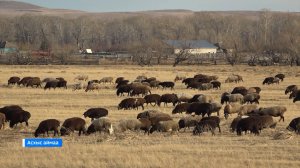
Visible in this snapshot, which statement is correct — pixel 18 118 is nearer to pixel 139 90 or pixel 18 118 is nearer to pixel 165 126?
pixel 165 126

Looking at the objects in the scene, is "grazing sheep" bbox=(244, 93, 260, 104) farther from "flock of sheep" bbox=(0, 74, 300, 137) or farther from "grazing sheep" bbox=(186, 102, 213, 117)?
"grazing sheep" bbox=(186, 102, 213, 117)

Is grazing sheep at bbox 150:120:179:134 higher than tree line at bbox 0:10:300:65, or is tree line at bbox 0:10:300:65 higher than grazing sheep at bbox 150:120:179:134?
tree line at bbox 0:10:300:65

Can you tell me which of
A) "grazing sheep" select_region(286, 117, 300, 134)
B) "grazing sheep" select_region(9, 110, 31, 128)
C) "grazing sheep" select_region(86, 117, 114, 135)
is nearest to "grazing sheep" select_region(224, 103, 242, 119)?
"grazing sheep" select_region(286, 117, 300, 134)

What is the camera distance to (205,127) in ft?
55.2

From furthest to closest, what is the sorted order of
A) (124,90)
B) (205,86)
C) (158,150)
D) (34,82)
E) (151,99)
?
(34,82) < (205,86) < (124,90) < (151,99) < (158,150)

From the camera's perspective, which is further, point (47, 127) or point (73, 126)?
point (73, 126)

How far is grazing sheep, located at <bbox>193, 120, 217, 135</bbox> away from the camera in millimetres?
16719

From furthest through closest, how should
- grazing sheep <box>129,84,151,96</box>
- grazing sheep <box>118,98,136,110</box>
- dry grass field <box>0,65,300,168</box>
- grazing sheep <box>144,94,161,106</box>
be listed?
1. grazing sheep <box>129,84,151,96</box>
2. grazing sheep <box>144,94,161,106</box>
3. grazing sheep <box>118,98,136,110</box>
4. dry grass field <box>0,65,300,168</box>

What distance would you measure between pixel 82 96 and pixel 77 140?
573 inches

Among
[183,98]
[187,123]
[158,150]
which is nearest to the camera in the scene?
[158,150]

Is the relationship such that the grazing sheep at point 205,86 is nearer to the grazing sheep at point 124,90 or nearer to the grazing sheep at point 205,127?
the grazing sheep at point 124,90

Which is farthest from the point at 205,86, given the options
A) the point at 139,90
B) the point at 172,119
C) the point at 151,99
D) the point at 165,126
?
the point at 165,126

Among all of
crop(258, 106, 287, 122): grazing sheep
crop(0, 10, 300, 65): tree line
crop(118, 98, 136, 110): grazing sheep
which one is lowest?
crop(118, 98, 136, 110): grazing sheep

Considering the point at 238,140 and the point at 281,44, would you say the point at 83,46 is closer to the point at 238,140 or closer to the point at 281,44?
the point at 281,44
